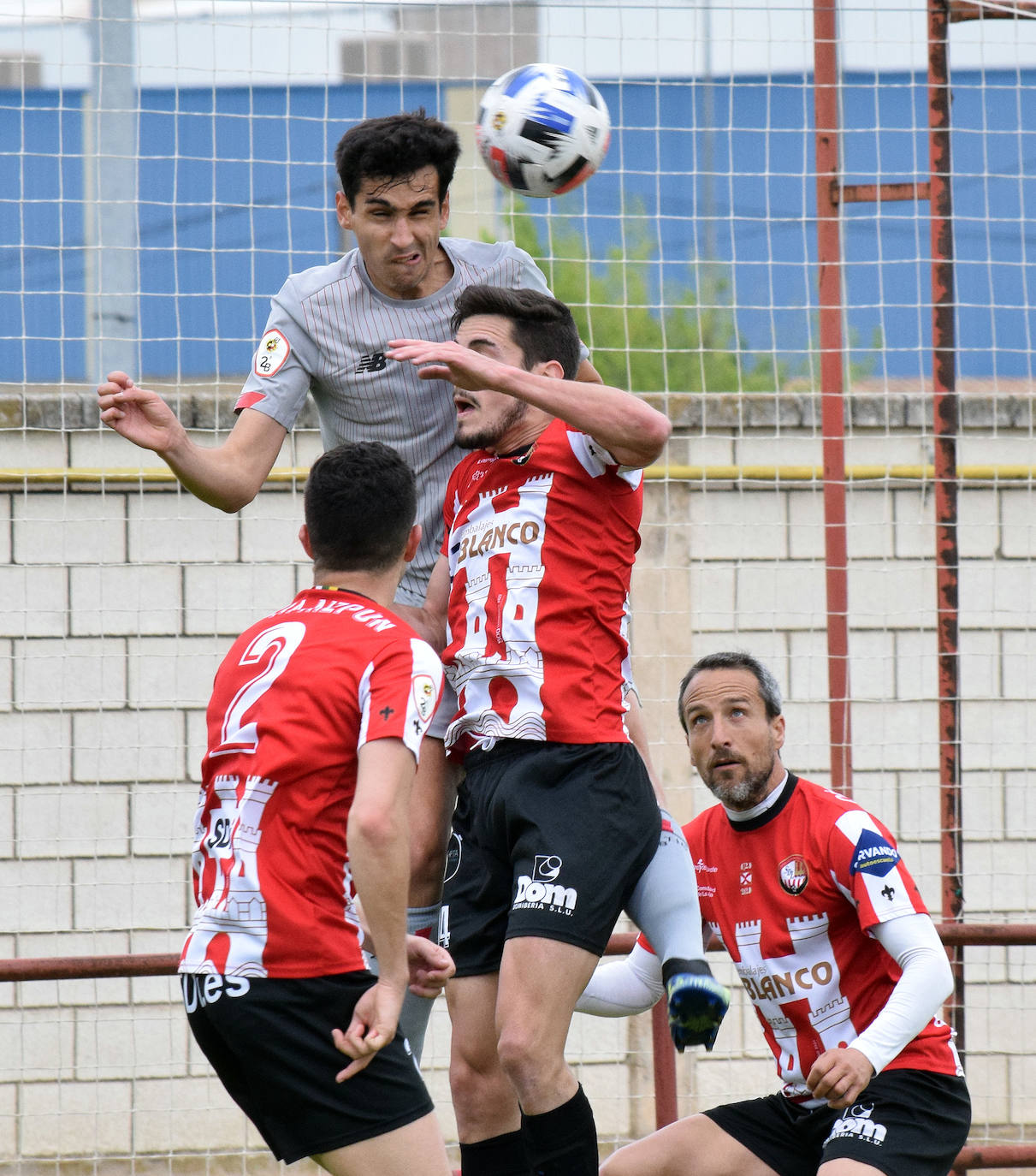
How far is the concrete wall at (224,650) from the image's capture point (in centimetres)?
571

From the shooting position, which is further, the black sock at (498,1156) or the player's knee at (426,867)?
the player's knee at (426,867)

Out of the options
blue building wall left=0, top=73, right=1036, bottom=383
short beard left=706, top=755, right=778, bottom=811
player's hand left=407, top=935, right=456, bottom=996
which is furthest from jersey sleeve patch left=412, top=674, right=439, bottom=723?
blue building wall left=0, top=73, right=1036, bottom=383

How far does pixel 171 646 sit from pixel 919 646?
10.1 feet

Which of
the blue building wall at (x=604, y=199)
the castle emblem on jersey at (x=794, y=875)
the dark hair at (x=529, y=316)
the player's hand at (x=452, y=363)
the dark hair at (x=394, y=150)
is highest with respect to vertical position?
the blue building wall at (x=604, y=199)

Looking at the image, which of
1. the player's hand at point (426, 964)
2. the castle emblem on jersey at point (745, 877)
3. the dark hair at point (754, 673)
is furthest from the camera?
the dark hair at point (754, 673)

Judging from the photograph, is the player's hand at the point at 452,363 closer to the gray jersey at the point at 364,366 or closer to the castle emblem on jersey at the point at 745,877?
the gray jersey at the point at 364,366

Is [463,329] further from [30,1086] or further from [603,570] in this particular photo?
[30,1086]

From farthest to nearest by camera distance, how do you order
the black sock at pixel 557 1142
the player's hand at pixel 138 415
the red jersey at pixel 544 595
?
the red jersey at pixel 544 595 < the player's hand at pixel 138 415 < the black sock at pixel 557 1142

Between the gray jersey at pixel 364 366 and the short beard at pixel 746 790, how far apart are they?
3.18ft

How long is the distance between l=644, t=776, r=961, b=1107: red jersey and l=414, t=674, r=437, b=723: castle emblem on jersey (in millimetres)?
1326

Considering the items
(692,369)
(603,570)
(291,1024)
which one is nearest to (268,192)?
(603,570)

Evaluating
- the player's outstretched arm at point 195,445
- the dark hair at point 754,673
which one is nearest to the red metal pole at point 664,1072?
the dark hair at point 754,673

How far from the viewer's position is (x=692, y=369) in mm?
18250

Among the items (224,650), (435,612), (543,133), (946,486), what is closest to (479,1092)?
(435,612)
